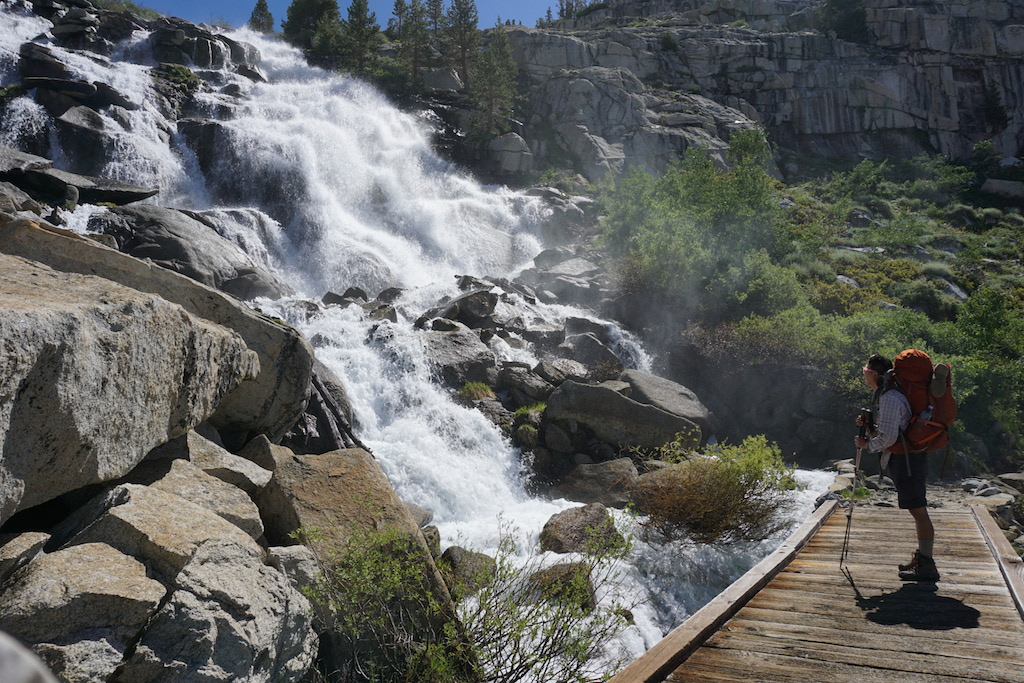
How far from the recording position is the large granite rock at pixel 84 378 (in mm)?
3836

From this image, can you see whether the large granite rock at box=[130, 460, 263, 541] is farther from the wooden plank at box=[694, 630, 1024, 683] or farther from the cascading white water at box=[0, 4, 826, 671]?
the cascading white water at box=[0, 4, 826, 671]

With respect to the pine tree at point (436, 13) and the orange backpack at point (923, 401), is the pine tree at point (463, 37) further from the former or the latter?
the orange backpack at point (923, 401)

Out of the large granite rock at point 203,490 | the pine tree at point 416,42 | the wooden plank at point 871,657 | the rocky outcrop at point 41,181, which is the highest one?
the pine tree at point 416,42

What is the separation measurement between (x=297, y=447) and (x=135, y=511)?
5262 mm

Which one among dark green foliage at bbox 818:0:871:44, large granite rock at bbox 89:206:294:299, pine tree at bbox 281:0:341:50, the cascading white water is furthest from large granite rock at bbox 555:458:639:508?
dark green foliage at bbox 818:0:871:44

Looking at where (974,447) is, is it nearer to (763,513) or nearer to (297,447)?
(763,513)

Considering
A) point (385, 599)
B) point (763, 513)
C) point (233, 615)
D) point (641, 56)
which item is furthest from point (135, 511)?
point (641, 56)

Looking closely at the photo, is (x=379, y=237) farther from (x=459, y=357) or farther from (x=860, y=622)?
(x=860, y=622)

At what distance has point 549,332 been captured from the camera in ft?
62.5

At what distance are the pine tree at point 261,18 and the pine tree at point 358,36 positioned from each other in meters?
14.9

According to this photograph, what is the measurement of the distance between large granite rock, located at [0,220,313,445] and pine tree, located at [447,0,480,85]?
43.6 m

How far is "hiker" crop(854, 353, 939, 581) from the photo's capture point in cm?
572

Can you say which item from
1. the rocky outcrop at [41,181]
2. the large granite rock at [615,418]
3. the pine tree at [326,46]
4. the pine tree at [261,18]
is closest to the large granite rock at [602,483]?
the large granite rock at [615,418]

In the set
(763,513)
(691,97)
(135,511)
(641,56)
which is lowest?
(763,513)
